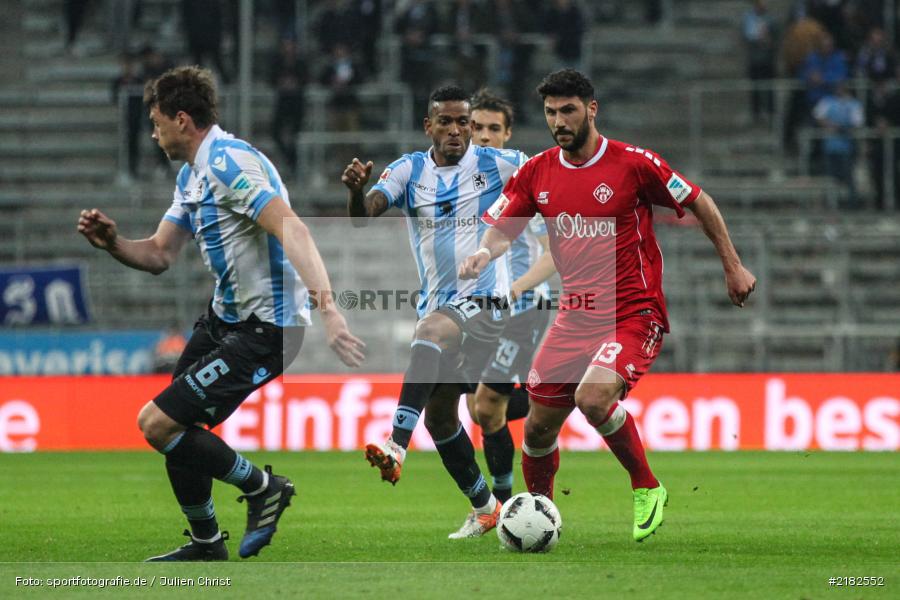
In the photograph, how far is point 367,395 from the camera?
704 inches

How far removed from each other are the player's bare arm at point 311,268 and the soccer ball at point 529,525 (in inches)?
61.3

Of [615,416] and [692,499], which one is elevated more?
[615,416]

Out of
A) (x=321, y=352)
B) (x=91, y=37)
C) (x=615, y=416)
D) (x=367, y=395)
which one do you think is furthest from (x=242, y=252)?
(x=91, y=37)

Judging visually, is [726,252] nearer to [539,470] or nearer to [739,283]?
[739,283]

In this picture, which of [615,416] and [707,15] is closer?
[615,416]

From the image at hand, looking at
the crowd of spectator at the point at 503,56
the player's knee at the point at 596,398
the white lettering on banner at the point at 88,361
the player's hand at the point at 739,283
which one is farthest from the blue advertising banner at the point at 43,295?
the player's hand at the point at 739,283

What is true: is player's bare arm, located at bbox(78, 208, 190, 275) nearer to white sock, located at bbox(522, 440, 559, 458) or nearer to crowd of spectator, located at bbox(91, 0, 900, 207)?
white sock, located at bbox(522, 440, 559, 458)

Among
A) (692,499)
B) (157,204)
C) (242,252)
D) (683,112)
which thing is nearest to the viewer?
(242,252)

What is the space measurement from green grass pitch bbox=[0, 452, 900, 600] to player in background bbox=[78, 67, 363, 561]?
0.41 metres

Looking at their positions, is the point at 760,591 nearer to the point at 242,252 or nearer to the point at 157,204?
the point at 242,252

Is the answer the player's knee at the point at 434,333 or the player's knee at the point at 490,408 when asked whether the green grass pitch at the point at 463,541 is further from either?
the player's knee at the point at 434,333

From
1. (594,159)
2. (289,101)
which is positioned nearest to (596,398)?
(594,159)

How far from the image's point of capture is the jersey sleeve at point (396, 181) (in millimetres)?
9523

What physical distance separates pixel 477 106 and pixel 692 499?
3.47 meters
